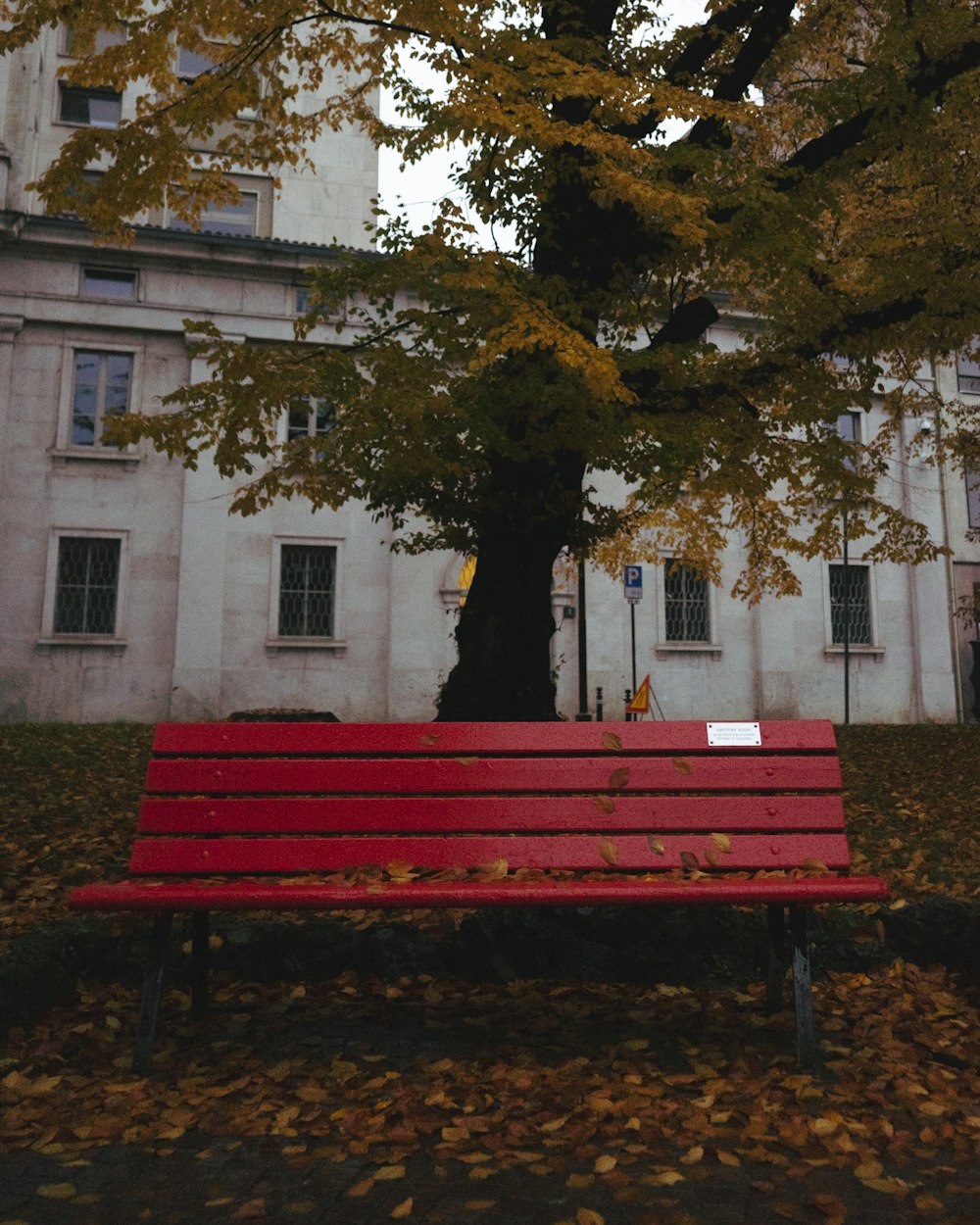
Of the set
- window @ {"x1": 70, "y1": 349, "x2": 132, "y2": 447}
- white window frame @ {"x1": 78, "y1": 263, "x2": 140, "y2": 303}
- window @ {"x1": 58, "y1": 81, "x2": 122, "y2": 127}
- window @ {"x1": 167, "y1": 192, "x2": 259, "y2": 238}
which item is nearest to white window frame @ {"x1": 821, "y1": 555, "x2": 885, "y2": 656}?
window @ {"x1": 167, "y1": 192, "x2": 259, "y2": 238}

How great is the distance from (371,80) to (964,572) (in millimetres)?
20104

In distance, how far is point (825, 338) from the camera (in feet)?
30.5

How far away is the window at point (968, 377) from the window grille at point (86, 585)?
67.7 feet

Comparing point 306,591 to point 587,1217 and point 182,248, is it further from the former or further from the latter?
point 587,1217

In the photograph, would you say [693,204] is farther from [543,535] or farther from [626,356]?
[543,535]

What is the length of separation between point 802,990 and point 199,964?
218 centimetres

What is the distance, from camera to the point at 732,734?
150 inches

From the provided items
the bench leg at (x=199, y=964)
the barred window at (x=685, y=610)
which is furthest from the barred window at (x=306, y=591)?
the bench leg at (x=199, y=964)

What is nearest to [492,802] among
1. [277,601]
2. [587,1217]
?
[587,1217]

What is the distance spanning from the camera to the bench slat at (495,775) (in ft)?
12.0

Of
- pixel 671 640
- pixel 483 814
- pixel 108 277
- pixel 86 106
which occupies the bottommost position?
pixel 483 814

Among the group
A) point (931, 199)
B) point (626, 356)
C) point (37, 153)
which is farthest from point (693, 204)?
point (37, 153)

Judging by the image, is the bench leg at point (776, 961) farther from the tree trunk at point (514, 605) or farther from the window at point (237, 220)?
the window at point (237, 220)

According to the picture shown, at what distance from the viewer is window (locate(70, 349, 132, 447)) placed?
68.0 feet
